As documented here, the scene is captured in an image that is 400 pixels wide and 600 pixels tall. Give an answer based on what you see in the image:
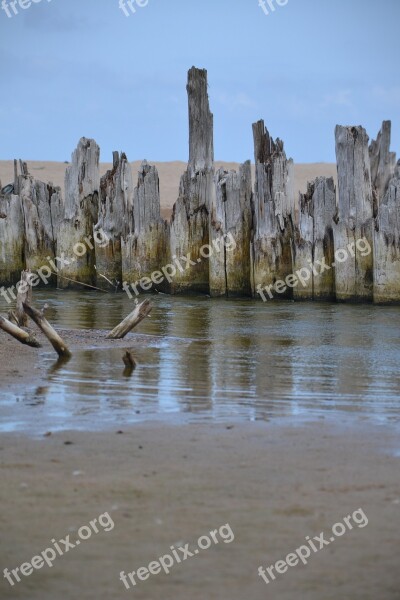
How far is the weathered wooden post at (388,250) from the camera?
1399cm

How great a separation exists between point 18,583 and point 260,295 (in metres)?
12.0

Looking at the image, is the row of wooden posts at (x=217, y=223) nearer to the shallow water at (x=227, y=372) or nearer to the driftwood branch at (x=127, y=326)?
the shallow water at (x=227, y=372)

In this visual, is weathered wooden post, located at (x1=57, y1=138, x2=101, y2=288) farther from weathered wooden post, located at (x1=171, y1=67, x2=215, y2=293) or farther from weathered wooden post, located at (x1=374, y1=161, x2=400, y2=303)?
weathered wooden post, located at (x1=374, y1=161, x2=400, y2=303)

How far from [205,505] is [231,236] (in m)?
11.6

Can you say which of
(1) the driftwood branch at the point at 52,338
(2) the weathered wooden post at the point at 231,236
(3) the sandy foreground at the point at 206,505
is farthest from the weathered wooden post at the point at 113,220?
(3) the sandy foreground at the point at 206,505

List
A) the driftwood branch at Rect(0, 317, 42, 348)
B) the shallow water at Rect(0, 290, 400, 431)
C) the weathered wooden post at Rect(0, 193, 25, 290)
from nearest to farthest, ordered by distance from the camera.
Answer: the shallow water at Rect(0, 290, 400, 431) → the driftwood branch at Rect(0, 317, 42, 348) → the weathered wooden post at Rect(0, 193, 25, 290)

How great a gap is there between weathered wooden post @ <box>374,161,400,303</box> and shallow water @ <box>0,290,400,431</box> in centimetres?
30

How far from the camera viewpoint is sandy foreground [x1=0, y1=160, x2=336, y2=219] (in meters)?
42.7

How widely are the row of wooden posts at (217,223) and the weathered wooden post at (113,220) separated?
0.06 ft

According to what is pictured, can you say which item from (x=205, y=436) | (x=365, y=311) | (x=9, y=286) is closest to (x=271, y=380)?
(x=205, y=436)

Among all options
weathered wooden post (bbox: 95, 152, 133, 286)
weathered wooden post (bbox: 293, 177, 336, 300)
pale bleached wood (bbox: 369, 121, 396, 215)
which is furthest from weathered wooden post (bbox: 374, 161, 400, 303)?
weathered wooden post (bbox: 95, 152, 133, 286)

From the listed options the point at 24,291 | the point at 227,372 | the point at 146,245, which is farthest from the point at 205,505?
the point at 146,245

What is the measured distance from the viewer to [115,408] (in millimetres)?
6164

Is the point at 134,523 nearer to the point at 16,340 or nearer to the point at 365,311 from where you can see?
the point at 16,340
